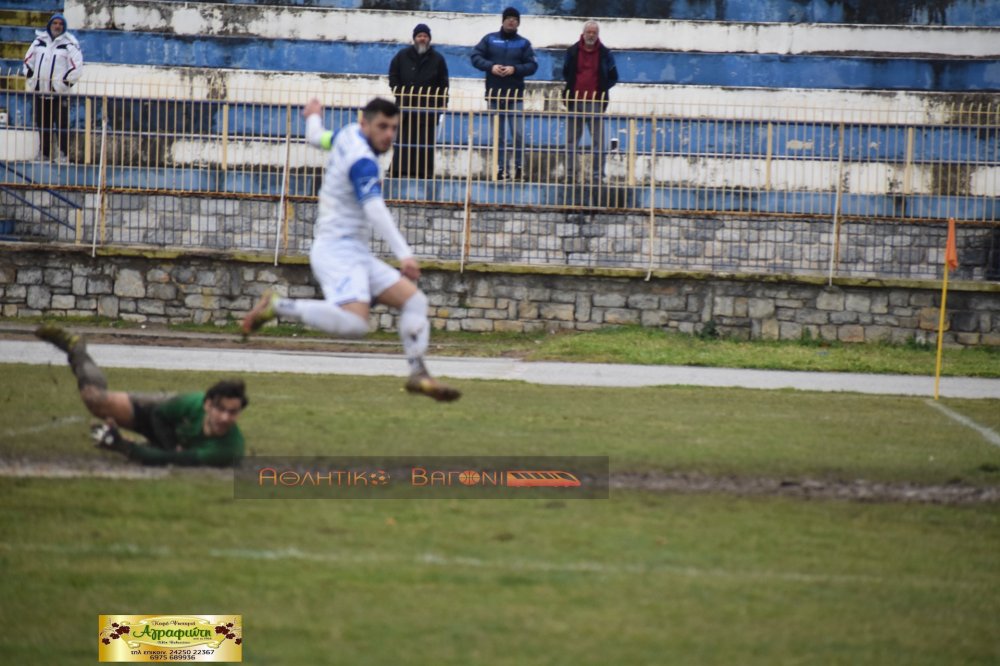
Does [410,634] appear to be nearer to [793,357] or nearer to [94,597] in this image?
[94,597]

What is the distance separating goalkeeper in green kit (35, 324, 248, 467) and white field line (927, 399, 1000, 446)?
605cm

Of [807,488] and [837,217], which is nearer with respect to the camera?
[807,488]

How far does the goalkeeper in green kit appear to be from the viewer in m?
8.88

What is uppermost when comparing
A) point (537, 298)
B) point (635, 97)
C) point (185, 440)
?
point (635, 97)

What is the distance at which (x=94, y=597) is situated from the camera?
6.32m

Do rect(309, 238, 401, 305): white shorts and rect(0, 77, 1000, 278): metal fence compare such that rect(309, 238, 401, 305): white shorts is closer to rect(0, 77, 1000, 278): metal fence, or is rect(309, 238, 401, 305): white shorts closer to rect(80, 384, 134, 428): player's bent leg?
rect(80, 384, 134, 428): player's bent leg

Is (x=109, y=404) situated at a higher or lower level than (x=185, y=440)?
higher

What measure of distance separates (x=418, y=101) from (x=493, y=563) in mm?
14722

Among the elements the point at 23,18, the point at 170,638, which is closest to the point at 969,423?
the point at 170,638

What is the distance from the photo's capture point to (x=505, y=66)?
71.5ft

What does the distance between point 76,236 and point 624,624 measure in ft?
55.6

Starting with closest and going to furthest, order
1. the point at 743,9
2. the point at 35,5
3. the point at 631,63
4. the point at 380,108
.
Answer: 1. the point at 380,108
2. the point at 631,63
3. the point at 35,5
4. the point at 743,9

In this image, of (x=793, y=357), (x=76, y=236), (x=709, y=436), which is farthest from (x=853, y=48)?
(x=709, y=436)

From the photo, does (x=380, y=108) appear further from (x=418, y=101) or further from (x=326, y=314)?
(x=418, y=101)
